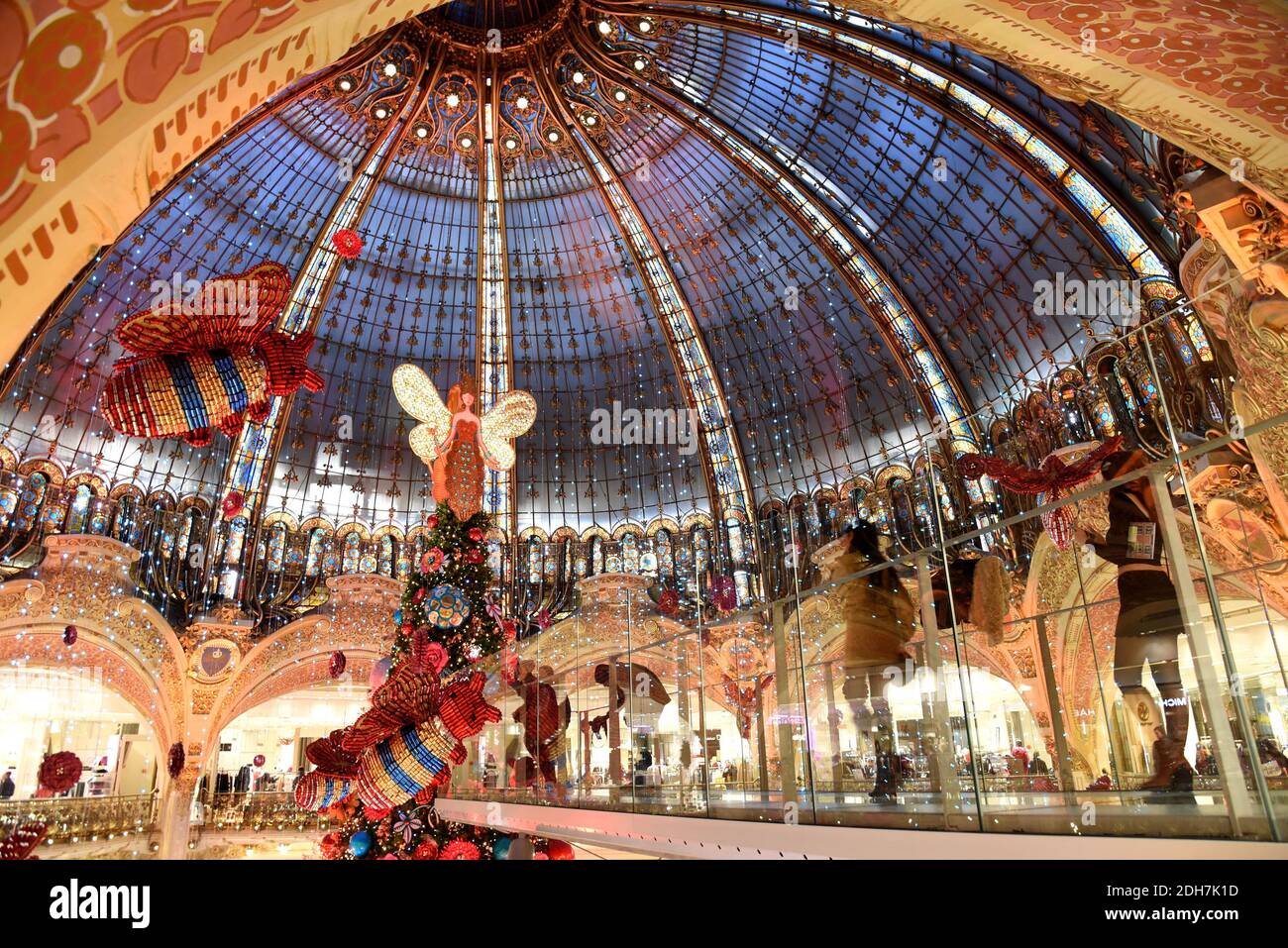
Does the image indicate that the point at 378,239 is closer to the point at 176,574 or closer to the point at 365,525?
the point at 365,525

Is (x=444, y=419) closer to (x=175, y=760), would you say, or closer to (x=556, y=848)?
(x=556, y=848)

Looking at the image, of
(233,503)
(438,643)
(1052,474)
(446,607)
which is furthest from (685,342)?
(1052,474)

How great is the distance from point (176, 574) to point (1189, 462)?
72.8 ft

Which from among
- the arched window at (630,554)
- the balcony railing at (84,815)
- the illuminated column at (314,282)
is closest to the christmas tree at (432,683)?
the illuminated column at (314,282)

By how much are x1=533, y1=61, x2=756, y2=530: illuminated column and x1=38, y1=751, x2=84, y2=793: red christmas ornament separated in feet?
51.3

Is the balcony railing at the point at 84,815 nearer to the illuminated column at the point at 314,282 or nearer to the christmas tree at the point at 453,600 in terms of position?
the illuminated column at the point at 314,282

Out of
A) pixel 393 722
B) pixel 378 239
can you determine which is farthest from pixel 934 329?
pixel 393 722

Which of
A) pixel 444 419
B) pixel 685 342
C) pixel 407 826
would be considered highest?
pixel 685 342

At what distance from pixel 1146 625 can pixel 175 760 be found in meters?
22.1

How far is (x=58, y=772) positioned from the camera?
17.5 meters

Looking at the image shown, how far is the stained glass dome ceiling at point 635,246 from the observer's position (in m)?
15.2

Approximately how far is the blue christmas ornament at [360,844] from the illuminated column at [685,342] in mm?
13487
